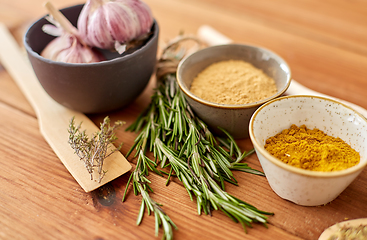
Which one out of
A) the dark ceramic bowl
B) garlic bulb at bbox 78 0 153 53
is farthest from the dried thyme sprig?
garlic bulb at bbox 78 0 153 53

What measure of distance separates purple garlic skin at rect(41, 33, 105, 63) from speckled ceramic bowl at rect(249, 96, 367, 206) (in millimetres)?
493

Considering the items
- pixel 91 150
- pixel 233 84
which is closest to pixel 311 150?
pixel 233 84

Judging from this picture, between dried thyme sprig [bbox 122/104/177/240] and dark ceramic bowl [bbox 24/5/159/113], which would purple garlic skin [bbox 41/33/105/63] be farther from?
dried thyme sprig [bbox 122/104/177/240]

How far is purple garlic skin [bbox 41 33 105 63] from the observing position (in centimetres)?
83

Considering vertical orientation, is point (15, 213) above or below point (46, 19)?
below

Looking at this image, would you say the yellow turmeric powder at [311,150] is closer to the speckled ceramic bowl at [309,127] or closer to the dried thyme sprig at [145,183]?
the speckled ceramic bowl at [309,127]

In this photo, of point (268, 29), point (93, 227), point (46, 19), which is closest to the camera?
point (93, 227)

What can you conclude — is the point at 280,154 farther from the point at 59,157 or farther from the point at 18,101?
the point at 18,101

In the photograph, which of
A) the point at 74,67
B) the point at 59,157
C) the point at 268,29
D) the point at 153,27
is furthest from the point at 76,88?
the point at 268,29

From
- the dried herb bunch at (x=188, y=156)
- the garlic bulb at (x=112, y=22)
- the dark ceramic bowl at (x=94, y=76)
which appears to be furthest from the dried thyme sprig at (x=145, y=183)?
the garlic bulb at (x=112, y=22)

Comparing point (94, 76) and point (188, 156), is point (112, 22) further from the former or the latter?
point (188, 156)

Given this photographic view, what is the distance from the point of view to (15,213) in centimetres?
67

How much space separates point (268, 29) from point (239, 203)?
946 millimetres

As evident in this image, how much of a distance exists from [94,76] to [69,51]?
12 centimetres
